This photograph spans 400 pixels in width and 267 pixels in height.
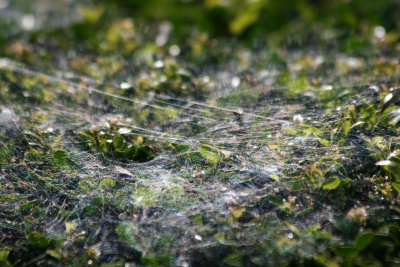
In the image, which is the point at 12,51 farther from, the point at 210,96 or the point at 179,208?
the point at 179,208

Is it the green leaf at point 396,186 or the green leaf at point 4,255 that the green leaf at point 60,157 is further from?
the green leaf at point 396,186

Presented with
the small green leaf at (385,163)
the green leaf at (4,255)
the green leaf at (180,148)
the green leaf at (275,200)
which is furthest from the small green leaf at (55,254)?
the small green leaf at (385,163)

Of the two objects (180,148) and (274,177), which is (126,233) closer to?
(180,148)

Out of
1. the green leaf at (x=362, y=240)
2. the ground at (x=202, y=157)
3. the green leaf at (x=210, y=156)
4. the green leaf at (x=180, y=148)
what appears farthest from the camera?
the green leaf at (x=180, y=148)

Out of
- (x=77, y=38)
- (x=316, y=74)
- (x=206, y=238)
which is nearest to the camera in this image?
(x=206, y=238)

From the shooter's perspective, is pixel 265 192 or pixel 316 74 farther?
pixel 316 74

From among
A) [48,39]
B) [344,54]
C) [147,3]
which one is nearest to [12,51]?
[48,39]

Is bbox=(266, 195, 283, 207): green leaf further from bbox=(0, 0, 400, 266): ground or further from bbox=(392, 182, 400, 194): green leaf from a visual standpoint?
bbox=(392, 182, 400, 194): green leaf
